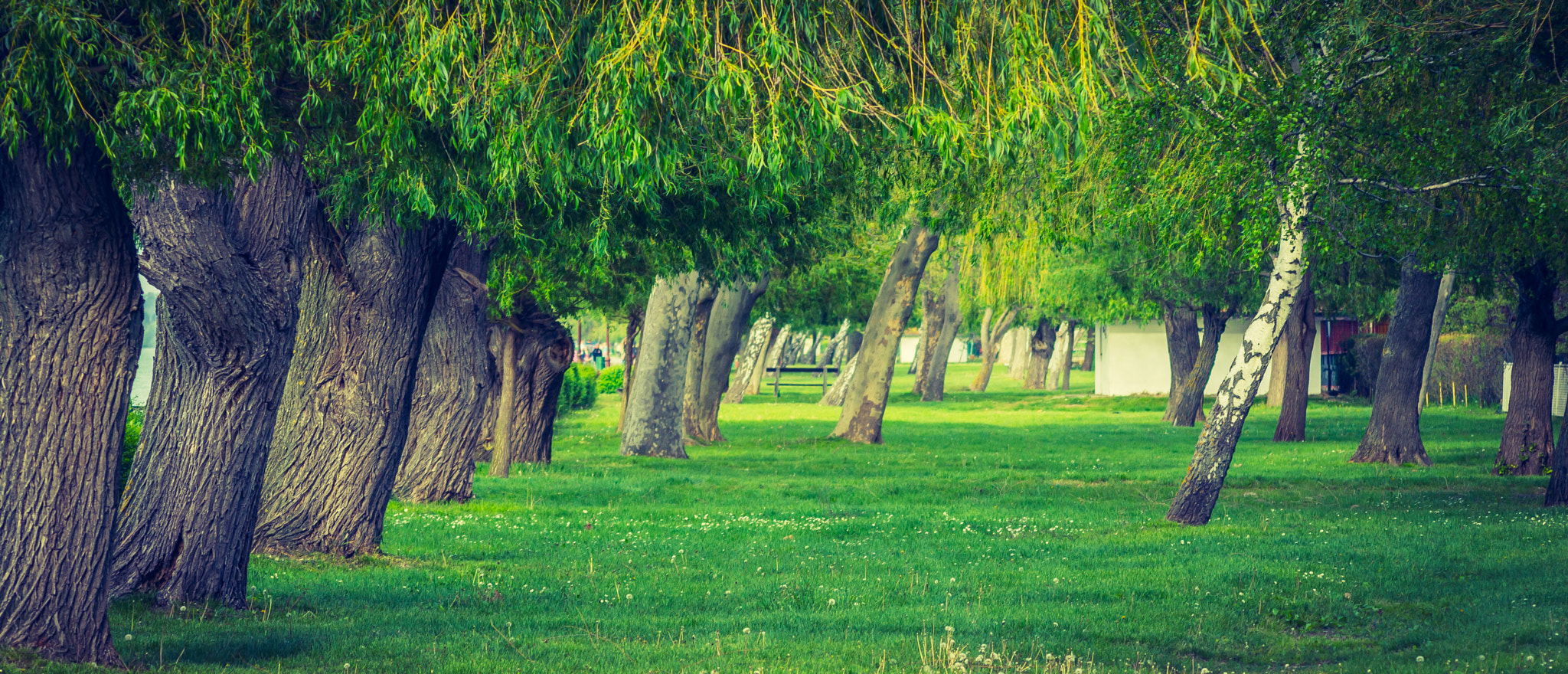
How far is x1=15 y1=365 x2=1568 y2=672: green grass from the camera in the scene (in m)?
7.57

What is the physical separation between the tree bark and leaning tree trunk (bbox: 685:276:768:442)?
1283 centimetres

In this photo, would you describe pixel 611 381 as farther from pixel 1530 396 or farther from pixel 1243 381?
pixel 1243 381

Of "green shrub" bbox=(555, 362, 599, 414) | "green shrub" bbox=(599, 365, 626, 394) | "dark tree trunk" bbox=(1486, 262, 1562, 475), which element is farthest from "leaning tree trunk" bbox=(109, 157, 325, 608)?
"green shrub" bbox=(599, 365, 626, 394)

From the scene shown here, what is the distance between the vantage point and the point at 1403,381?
848 inches

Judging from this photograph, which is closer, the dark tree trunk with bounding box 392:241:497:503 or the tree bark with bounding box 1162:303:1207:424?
the dark tree trunk with bounding box 392:241:497:503

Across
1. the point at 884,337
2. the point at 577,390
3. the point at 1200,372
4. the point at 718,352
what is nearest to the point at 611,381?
the point at 577,390

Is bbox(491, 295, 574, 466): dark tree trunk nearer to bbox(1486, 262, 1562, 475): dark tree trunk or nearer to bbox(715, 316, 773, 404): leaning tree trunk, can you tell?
bbox(1486, 262, 1562, 475): dark tree trunk

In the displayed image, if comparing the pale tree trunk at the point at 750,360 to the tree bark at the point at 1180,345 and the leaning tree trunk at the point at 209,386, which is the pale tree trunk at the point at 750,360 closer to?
the tree bark at the point at 1180,345

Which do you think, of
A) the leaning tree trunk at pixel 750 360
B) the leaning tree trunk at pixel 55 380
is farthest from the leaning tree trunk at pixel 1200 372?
the leaning tree trunk at pixel 55 380

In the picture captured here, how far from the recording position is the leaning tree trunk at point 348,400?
10.6 metres

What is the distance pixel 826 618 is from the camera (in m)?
8.64

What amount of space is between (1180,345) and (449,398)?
24.7 meters

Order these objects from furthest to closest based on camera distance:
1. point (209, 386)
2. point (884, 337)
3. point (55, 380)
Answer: point (884, 337)
point (209, 386)
point (55, 380)

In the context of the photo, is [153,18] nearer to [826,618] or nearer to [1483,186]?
[826,618]
